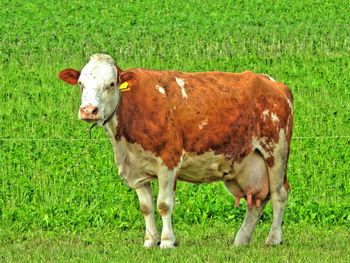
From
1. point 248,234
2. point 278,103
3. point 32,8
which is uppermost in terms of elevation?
point 278,103

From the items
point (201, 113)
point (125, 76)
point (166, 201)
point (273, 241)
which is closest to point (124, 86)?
point (125, 76)

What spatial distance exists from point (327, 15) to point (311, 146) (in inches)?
1063

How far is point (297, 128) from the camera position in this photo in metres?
22.6

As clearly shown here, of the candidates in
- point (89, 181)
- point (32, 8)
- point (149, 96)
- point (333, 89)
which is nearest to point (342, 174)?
point (89, 181)

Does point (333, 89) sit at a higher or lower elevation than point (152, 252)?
lower

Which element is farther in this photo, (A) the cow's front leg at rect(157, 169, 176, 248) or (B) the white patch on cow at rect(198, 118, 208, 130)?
(B) the white patch on cow at rect(198, 118, 208, 130)

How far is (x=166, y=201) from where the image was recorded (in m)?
13.3

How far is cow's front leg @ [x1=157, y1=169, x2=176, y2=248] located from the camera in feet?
43.5

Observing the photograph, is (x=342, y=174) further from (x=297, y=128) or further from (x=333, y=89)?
(x=333, y=89)

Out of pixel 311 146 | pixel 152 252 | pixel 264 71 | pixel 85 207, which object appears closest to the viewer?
pixel 152 252

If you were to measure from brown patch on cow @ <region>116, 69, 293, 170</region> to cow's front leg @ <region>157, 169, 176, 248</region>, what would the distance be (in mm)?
132

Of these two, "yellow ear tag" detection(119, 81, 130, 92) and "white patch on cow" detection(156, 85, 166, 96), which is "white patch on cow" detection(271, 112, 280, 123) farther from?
"yellow ear tag" detection(119, 81, 130, 92)

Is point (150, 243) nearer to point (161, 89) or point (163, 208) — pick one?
point (163, 208)

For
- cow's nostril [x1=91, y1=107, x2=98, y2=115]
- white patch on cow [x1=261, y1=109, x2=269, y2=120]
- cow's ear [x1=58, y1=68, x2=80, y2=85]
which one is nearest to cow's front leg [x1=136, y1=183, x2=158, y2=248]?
cow's nostril [x1=91, y1=107, x2=98, y2=115]
